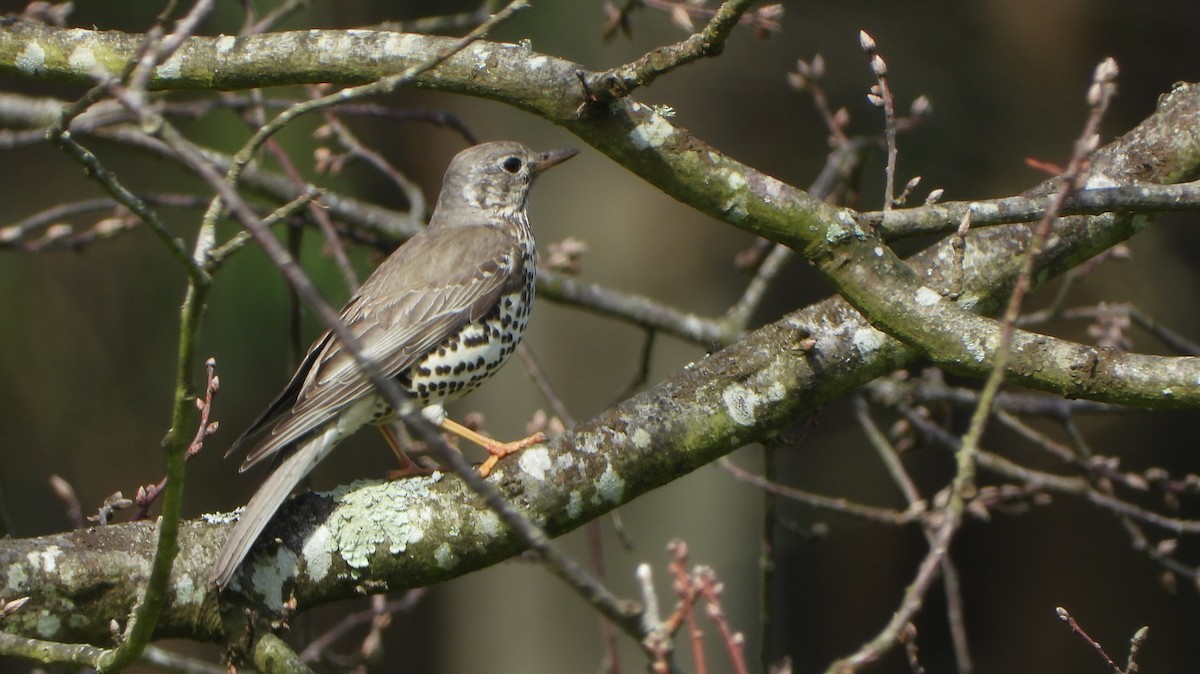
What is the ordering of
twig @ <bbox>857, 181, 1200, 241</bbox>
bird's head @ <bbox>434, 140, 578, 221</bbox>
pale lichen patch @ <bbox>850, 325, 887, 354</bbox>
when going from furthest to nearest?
bird's head @ <bbox>434, 140, 578, 221</bbox> → pale lichen patch @ <bbox>850, 325, 887, 354</bbox> → twig @ <bbox>857, 181, 1200, 241</bbox>

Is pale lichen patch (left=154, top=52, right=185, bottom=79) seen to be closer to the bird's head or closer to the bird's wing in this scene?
the bird's wing

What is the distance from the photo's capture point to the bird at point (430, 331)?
359 centimetres

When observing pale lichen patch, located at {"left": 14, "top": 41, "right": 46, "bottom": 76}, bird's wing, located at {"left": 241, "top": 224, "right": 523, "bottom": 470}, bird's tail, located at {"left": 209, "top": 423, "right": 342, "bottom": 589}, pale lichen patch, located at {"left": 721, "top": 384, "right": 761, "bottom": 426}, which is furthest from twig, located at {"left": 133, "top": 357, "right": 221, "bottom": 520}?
pale lichen patch, located at {"left": 721, "top": 384, "right": 761, "bottom": 426}

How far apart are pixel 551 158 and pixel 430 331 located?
3.59ft

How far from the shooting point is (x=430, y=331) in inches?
158

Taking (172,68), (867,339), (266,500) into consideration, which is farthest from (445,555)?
(172,68)

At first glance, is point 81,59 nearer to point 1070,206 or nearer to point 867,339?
point 867,339

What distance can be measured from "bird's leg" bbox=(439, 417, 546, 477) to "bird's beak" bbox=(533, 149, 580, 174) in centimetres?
120

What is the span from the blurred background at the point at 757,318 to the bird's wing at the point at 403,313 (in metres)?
2.73

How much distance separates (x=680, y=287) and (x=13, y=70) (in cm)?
460

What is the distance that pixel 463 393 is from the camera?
411 cm

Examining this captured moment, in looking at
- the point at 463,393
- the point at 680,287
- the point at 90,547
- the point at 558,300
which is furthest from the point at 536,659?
the point at 90,547

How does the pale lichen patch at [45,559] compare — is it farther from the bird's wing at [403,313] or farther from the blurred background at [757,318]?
the blurred background at [757,318]

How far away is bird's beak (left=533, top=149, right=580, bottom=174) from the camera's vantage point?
15.5 ft
